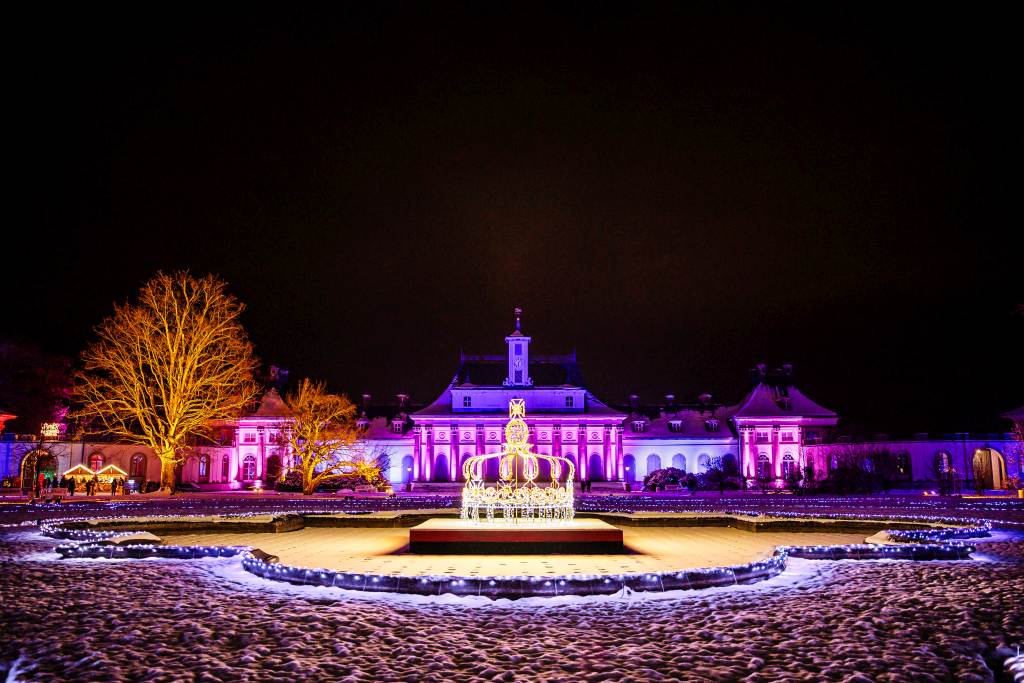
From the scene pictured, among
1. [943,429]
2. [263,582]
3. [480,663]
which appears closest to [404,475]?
[943,429]

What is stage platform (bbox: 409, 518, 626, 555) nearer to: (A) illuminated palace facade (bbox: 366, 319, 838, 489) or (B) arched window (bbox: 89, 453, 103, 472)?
(B) arched window (bbox: 89, 453, 103, 472)

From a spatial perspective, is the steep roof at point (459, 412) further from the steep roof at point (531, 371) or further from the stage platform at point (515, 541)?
the stage platform at point (515, 541)

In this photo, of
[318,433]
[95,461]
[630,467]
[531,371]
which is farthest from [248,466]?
[630,467]

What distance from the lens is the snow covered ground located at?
625 cm

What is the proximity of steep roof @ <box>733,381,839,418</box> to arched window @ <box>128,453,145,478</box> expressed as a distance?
47.1 meters

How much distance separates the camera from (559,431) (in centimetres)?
6756

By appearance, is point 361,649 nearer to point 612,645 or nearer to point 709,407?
point 612,645

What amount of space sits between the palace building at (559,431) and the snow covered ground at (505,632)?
5136 cm

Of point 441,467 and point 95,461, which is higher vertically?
point 95,461

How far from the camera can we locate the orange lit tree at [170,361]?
116ft

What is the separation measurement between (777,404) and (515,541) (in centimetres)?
5878

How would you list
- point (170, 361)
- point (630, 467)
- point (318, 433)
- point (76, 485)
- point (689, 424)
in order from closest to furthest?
1. point (170, 361)
2. point (76, 485)
3. point (318, 433)
4. point (630, 467)
5. point (689, 424)

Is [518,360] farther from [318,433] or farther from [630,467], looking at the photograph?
[318,433]

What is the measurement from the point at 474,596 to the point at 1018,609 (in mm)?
6187
